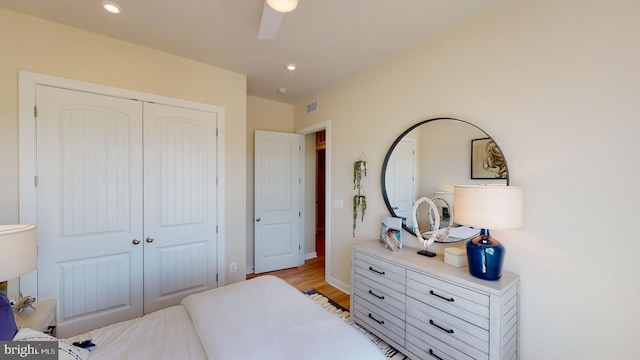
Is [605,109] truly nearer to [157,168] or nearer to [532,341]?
[532,341]

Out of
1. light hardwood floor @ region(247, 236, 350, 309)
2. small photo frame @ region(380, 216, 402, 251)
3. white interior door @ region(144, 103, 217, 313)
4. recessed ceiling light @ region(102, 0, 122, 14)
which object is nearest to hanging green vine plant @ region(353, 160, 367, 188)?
small photo frame @ region(380, 216, 402, 251)

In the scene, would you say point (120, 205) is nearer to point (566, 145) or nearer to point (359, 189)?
point (359, 189)

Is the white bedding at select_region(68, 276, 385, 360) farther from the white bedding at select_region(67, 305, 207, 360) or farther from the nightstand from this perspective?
the nightstand

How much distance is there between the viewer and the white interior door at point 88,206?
1.97 m

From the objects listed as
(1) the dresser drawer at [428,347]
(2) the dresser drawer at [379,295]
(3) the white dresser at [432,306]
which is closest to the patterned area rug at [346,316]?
(3) the white dresser at [432,306]

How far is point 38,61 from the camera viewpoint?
1934 millimetres

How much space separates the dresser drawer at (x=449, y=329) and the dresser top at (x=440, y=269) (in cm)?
26

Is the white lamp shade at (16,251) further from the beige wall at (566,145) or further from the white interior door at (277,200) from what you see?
the beige wall at (566,145)

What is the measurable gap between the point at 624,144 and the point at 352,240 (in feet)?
7.53

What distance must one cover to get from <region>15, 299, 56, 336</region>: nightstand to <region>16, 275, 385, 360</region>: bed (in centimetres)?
36

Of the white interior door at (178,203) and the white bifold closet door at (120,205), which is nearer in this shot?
the white bifold closet door at (120,205)

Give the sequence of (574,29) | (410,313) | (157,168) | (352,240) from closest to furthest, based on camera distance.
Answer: (574,29) → (410,313) → (157,168) → (352,240)

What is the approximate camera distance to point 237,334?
3.92ft

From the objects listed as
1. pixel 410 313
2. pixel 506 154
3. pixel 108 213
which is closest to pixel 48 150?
pixel 108 213
